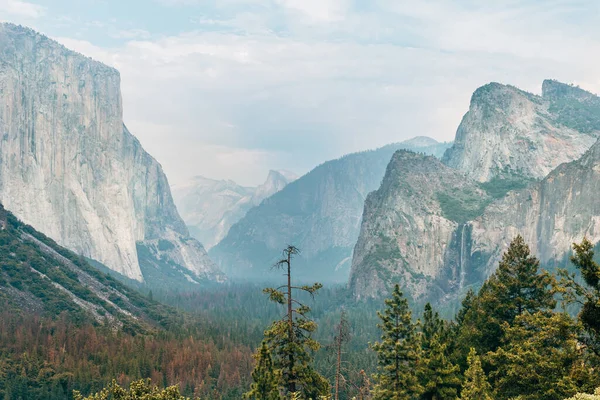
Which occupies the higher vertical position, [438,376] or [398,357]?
[398,357]

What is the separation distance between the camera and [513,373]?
4097cm

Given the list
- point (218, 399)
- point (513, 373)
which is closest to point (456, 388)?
point (513, 373)

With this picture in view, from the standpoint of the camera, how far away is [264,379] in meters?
35.8

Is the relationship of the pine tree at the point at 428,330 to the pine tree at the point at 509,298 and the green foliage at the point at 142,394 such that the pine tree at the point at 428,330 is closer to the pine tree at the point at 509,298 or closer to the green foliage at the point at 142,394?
the pine tree at the point at 509,298

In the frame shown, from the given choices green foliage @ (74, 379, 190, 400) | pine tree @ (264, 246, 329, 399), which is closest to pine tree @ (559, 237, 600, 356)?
pine tree @ (264, 246, 329, 399)

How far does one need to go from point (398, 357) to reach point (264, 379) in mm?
18224

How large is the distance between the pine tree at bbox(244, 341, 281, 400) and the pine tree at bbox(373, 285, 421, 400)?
16533 millimetres

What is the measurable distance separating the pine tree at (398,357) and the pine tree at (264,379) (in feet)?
54.2

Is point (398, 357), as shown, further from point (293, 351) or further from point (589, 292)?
point (589, 292)

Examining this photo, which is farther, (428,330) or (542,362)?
(428,330)

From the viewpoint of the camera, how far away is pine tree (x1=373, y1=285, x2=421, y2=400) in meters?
49.1

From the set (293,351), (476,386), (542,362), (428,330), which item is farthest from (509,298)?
(293,351)

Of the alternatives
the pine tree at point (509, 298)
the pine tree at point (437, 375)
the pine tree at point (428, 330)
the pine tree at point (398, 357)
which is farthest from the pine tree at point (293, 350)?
the pine tree at point (428, 330)

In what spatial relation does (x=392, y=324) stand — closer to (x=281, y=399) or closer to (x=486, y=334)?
(x=486, y=334)
